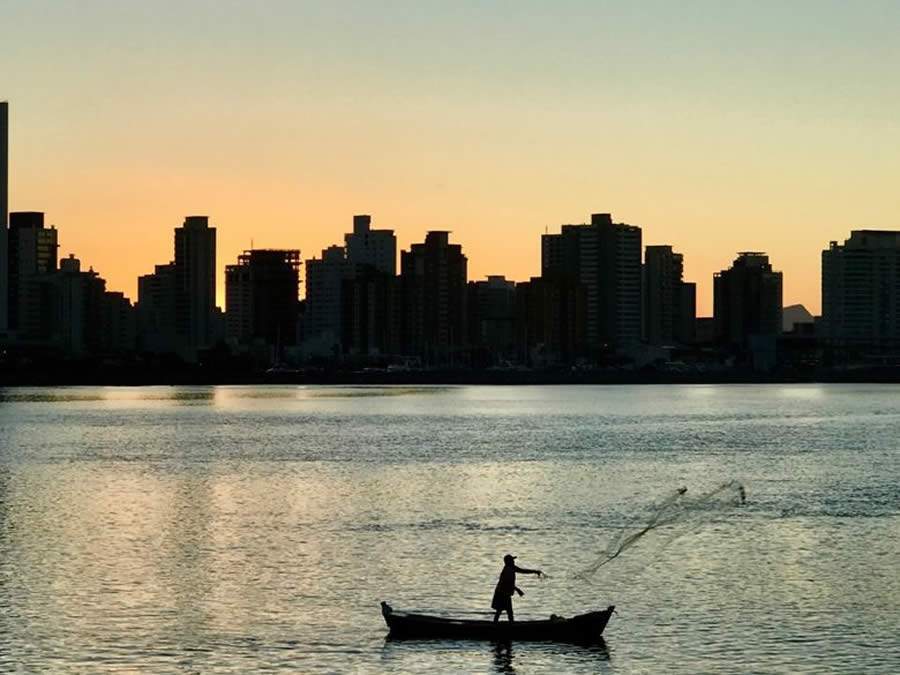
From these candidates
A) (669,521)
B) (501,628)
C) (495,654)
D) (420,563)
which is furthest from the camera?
(669,521)

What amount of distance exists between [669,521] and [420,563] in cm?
2098

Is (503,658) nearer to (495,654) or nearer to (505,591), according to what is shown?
(495,654)

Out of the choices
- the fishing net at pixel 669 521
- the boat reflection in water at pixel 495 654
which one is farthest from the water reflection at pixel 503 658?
the fishing net at pixel 669 521

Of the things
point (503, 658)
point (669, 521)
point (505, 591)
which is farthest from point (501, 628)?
point (669, 521)

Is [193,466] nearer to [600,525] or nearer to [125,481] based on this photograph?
[125,481]

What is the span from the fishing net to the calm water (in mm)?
669

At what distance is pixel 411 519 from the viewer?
87125mm

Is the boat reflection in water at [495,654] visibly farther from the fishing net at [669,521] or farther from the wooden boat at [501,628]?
the fishing net at [669,521]

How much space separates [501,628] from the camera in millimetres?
50719

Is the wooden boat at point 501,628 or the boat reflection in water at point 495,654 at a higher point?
the wooden boat at point 501,628

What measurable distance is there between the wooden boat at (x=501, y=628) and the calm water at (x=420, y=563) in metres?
0.60

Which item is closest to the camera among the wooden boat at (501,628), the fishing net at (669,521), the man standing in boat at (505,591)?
the man standing in boat at (505,591)

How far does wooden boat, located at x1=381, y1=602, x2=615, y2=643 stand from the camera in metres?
50.8

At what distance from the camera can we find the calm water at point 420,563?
49.8 metres
